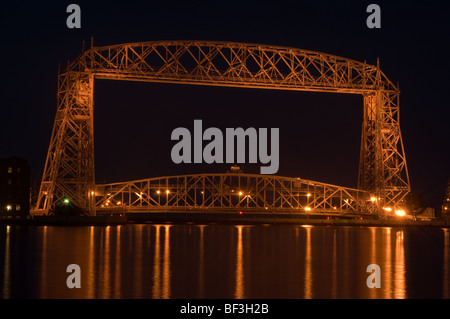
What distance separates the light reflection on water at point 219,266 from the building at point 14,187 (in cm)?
1533

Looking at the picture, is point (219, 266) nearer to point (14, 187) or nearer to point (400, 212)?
point (14, 187)

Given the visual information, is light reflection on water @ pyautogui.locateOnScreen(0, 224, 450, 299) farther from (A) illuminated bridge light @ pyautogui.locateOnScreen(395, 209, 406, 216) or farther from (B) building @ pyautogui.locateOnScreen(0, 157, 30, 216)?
(A) illuminated bridge light @ pyautogui.locateOnScreen(395, 209, 406, 216)

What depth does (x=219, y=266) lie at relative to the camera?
2812 centimetres

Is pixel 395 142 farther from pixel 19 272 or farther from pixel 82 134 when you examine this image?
pixel 19 272

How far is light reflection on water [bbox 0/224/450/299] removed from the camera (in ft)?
72.4

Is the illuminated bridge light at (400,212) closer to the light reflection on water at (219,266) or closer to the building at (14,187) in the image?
the light reflection on water at (219,266)

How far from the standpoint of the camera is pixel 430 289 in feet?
76.3

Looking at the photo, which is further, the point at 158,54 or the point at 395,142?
the point at 395,142

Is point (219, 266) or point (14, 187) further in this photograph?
point (14, 187)

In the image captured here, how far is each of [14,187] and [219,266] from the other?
3440 cm

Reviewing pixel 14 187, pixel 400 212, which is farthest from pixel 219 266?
pixel 400 212

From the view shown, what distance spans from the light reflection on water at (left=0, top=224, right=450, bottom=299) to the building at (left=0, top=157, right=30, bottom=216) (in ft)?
50.3

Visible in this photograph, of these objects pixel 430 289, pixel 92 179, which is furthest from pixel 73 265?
pixel 92 179
